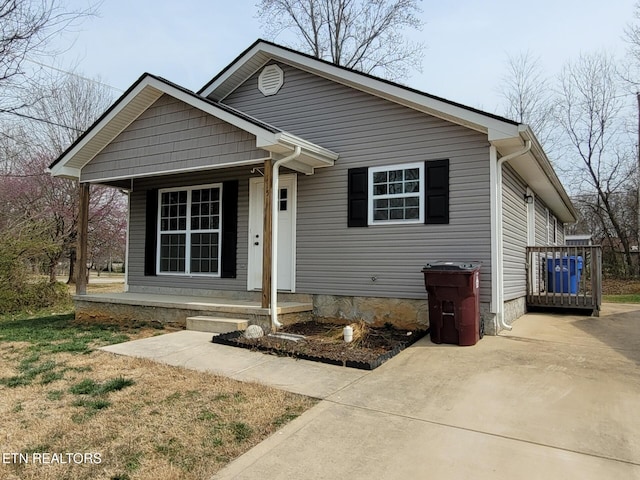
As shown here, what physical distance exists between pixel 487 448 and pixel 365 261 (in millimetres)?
4391

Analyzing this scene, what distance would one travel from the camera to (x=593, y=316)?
8.02 m

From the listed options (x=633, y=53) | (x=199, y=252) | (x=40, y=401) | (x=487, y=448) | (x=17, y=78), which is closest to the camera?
(x=487, y=448)

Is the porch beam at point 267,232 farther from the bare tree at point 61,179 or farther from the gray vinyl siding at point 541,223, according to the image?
the bare tree at point 61,179

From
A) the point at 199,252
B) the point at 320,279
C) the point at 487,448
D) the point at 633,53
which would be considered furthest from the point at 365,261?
the point at 633,53

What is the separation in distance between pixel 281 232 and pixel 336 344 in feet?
9.36

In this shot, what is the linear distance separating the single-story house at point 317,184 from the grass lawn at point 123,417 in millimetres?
2462

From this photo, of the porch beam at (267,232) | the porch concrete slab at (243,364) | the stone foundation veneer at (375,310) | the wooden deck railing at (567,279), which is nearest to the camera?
the porch concrete slab at (243,364)

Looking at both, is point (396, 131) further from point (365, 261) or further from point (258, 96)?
point (258, 96)

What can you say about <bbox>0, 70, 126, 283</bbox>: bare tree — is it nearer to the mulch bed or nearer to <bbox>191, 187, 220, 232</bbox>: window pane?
<bbox>191, 187, 220, 232</bbox>: window pane

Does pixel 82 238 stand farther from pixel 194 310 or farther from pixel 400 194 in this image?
pixel 400 194

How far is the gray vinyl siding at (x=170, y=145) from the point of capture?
664 centimetres

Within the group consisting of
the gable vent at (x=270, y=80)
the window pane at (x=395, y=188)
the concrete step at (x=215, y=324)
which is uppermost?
the gable vent at (x=270, y=80)

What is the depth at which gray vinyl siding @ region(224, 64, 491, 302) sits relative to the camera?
249 inches

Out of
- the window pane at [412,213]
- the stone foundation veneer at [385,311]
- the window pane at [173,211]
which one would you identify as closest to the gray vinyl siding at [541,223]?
the stone foundation veneer at [385,311]
